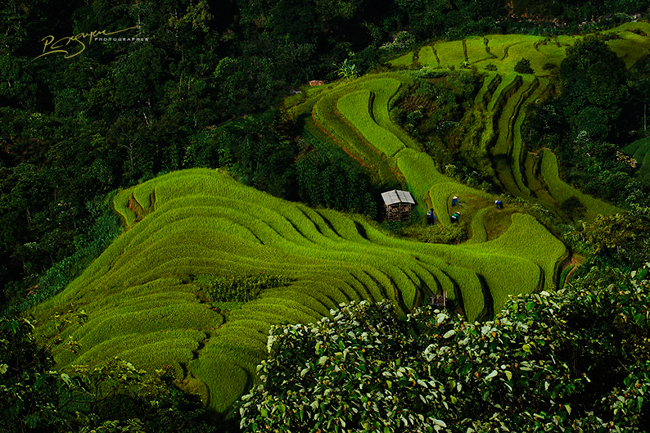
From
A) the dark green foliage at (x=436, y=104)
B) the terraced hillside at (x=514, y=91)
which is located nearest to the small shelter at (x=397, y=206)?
the terraced hillside at (x=514, y=91)

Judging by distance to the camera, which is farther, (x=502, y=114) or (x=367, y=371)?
(x=502, y=114)

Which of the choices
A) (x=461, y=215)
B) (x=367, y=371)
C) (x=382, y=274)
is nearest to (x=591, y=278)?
(x=382, y=274)

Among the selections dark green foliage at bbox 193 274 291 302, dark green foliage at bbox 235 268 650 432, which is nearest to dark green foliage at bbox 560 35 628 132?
dark green foliage at bbox 193 274 291 302

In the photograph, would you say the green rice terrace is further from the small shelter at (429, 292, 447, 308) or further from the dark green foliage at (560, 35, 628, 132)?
the dark green foliage at (560, 35, 628, 132)

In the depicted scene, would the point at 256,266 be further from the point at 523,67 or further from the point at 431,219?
the point at 523,67

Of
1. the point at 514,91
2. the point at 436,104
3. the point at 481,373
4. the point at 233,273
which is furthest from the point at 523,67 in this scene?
the point at 481,373

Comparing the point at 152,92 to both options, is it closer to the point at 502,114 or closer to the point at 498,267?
the point at 502,114

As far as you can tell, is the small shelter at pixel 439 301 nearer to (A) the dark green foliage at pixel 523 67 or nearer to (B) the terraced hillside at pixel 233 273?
(B) the terraced hillside at pixel 233 273
